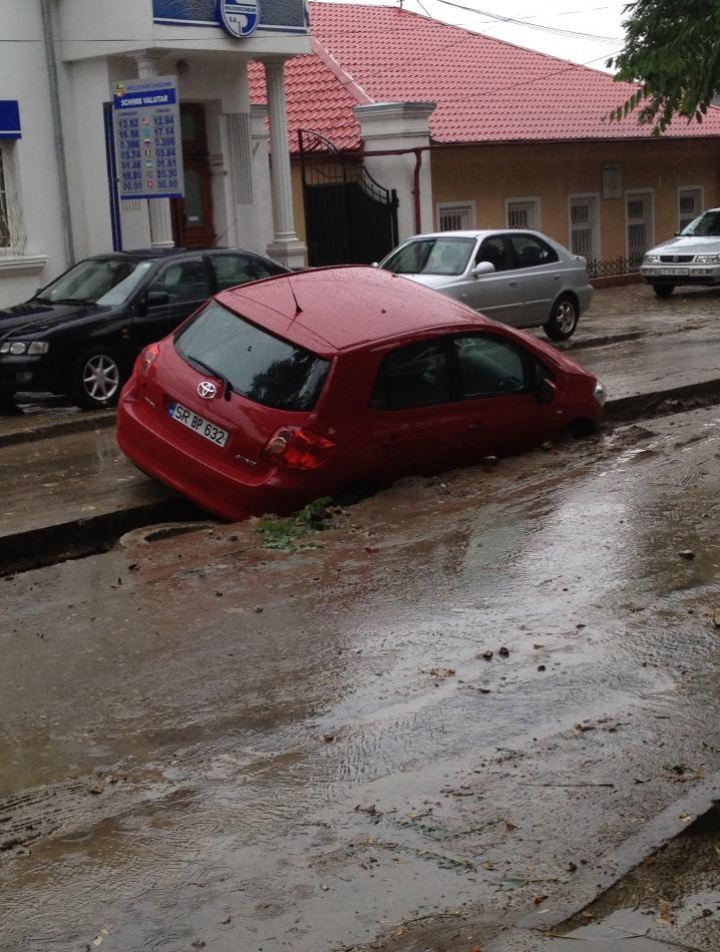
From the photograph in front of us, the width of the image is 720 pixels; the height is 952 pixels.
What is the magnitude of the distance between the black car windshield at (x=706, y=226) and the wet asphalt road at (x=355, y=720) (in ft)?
62.3

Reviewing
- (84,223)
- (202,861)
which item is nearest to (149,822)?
(202,861)

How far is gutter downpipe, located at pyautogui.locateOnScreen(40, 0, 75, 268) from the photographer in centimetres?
1972

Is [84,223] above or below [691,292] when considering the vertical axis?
above

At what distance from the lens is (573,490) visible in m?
9.66

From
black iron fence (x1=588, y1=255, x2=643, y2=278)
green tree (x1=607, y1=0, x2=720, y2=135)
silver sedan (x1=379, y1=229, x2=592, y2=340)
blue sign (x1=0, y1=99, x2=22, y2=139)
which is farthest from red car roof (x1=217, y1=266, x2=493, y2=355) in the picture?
black iron fence (x1=588, y1=255, x2=643, y2=278)

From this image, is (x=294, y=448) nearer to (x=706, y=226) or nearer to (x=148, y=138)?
(x=148, y=138)

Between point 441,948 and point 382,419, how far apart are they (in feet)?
18.0

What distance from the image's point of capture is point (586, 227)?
31.0 meters

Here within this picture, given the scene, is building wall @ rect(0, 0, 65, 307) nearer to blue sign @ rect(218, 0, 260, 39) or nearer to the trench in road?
blue sign @ rect(218, 0, 260, 39)

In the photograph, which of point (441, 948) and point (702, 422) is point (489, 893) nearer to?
point (441, 948)

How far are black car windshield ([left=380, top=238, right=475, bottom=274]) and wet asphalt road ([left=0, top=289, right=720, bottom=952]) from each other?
30.6 ft

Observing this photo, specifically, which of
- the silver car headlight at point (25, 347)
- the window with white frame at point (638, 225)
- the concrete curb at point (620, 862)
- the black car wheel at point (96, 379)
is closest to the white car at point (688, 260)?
the window with white frame at point (638, 225)

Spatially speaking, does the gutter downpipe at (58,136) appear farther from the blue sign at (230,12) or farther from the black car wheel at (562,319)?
the black car wheel at (562,319)

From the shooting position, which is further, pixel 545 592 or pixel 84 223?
pixel 84 223
